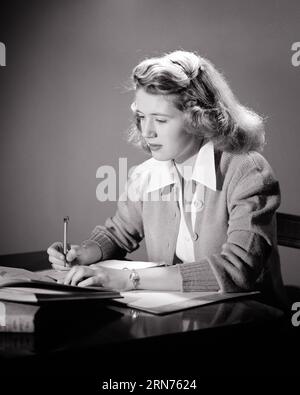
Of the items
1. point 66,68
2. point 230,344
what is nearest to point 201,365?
point 230,344

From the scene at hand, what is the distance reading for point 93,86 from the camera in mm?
3107

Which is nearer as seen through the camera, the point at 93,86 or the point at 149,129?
the point at 149,129

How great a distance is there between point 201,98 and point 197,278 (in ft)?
2.00

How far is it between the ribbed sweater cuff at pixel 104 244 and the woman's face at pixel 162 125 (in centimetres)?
32

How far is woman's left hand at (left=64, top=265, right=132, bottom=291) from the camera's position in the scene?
4.40 feet

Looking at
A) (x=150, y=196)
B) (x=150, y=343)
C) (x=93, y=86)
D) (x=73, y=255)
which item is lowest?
(x=150, y=343)

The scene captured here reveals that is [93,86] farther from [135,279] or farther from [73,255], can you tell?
[135,279]

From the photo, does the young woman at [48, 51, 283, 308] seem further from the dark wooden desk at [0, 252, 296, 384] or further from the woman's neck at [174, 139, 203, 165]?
the dark wooden desk at [0, 252, 296, 384]

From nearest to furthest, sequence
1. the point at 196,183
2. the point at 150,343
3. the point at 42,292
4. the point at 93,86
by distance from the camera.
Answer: the point at 150,343 < the point at 42,292 < the point at 196,183 < the point at 93,86

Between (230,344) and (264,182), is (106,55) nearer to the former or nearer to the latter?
(264,182)

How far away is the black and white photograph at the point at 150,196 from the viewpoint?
1.07 meters

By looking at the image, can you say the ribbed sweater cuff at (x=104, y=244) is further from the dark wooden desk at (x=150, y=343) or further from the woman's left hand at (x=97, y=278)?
the dark wooden desk at (x=150, y=343)

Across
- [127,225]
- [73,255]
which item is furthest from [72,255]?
[127,225]
